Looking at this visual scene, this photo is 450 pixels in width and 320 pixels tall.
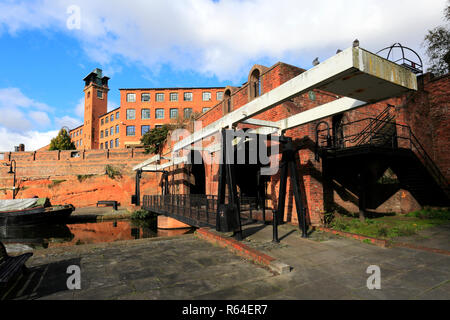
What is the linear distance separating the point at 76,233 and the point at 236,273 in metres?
16.7

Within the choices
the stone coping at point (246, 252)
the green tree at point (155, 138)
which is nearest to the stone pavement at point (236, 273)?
the stone coping at point (246, 252)

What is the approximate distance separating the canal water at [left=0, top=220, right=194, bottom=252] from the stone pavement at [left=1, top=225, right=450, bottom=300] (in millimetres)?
9236

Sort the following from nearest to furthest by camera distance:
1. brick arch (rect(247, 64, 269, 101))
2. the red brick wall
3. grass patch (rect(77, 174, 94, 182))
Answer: brick arch (rect(247, 64, 269, 101))
the red brick wall
grass patch (rect(77, 174, 94, 182))

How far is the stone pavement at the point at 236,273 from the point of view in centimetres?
378

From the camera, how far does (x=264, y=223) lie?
9.06 meters

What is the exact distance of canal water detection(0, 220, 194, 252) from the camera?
14700 millimetres

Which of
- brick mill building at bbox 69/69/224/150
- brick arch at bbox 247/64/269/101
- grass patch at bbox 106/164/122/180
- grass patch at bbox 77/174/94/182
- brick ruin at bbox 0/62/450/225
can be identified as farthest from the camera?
brick mill building at bbox 69/69/224/150

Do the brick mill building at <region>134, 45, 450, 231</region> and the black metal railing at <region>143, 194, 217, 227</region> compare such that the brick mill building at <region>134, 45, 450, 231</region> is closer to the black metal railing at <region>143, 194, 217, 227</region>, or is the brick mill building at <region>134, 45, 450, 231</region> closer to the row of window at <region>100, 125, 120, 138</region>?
the black metal railing at <region>143, 194, 217, 227</region>

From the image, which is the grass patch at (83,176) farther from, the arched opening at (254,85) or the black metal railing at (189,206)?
the arched opening at (254,85)

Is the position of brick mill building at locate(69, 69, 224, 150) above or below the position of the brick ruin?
above

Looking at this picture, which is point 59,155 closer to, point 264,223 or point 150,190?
point 150,190

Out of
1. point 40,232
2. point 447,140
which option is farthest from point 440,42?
point 40,232

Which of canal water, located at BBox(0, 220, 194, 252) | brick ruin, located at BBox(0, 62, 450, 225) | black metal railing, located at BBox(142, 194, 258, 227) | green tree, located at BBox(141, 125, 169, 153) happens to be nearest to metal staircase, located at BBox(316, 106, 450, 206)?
brick ruin, located at BBox(0, 62, 450, 225)
